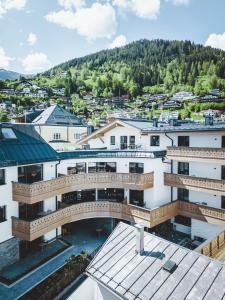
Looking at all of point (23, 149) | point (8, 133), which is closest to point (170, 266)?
point (23, 149)

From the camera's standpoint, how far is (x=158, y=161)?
2588 cm

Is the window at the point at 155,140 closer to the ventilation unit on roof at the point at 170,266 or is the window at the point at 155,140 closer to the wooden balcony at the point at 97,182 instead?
the wooden balcony at the point at 97,182

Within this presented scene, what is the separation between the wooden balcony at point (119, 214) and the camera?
67.4ft

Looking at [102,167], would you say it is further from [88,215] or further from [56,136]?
[56,136]

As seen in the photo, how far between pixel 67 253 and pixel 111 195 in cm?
731

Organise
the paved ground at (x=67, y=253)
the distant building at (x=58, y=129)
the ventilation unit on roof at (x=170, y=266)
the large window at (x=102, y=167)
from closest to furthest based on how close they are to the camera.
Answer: the ventilation unit on roof at (x=170, y=266), the paved ground at (x=67, y=253), the large window at (x=102, y=167), the distant building at (x=58, y=129)

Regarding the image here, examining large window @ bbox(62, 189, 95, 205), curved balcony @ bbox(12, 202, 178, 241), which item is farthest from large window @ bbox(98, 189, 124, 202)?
curved balcony @ bbox(12, 202, 178, 241)

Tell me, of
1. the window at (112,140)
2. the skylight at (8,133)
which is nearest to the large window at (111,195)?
the window at (112,140)

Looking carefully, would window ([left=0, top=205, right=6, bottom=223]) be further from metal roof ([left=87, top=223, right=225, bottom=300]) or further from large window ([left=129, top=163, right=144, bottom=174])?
large window ([left=129, top=163, right=144, bottom=174])

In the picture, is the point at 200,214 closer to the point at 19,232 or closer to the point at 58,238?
the point at 58,238

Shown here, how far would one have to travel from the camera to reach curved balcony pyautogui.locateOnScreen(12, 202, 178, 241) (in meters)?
20.2

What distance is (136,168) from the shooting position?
87.4ft

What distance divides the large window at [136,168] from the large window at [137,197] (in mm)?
2049

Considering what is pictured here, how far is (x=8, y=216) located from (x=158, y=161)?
14129mm
